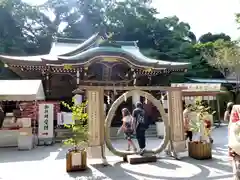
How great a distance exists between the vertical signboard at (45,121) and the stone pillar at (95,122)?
3.91 meters

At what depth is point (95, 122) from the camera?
19.9 feet

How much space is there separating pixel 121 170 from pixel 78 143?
1270 millimetres

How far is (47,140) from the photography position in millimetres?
9305

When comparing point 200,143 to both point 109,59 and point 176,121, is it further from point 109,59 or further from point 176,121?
point 109,59

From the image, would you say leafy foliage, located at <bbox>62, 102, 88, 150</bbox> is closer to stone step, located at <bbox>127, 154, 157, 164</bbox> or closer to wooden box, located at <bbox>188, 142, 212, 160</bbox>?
stone step, located at <bbox>127, 154, 157, 164</bbox>

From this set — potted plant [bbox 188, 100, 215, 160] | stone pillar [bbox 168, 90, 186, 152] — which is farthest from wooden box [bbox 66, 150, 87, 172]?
potted plant [bbox 188, 100, 215, 160]

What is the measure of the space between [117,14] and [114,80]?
1820cm

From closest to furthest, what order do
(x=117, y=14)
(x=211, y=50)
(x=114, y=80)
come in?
(x=114, y=80), (x=211, y=50), (x=117, y=14)

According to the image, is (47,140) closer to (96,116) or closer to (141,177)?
(96,116)

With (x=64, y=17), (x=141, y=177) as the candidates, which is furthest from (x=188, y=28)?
(x=141, y=177)

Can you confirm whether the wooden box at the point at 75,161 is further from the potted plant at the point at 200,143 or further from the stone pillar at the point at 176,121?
the potted plant at the point at 200,143

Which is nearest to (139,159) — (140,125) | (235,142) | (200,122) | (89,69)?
(140,125)

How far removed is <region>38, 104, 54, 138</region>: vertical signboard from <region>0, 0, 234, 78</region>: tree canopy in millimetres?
16440

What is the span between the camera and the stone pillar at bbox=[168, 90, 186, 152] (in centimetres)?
677
